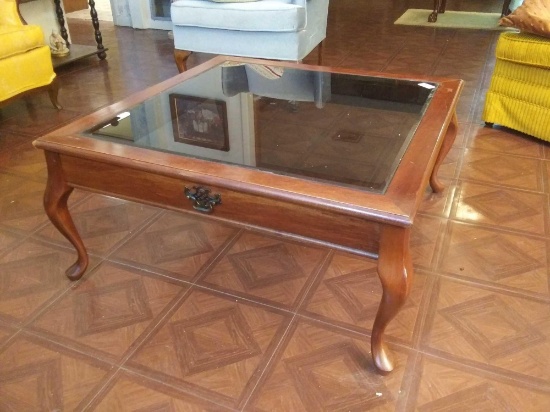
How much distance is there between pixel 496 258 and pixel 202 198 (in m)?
0.88

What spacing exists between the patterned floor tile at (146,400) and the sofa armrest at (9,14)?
6.45 ft

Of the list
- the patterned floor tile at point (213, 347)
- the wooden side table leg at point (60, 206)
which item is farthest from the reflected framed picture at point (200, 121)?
the patterned floor tile at point (213, 347)

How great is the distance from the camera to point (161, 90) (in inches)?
55.1

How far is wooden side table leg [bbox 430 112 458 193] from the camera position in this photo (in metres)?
1.51

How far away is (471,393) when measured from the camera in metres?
1.00

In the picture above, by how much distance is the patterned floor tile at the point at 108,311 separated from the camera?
1.13m

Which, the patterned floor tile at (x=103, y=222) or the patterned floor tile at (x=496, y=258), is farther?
the patterned floor tile at (x=103, y=222)

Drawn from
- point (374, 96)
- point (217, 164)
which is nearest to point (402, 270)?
point (217, 164)

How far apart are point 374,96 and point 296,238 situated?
659mm

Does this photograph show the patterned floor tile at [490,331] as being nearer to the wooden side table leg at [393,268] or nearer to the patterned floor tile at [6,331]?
the wooden side table leg at [393,268]

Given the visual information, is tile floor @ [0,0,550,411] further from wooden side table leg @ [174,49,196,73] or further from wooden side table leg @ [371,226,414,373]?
wooden side table leg @ [174,49,196,73]

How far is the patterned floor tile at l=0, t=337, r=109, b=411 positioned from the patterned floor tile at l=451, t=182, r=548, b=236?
1.16 meters

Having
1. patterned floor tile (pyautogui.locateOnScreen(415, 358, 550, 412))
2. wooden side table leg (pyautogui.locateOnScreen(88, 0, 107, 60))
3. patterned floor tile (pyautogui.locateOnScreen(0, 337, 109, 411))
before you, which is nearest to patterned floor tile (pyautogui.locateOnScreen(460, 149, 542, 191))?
patterned floor tile (pyautogui.locateOnScreen(415, 358, 550, 412))

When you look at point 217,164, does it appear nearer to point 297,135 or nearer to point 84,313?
point 297,135
